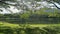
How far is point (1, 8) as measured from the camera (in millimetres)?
2682

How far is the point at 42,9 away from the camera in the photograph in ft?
8.83

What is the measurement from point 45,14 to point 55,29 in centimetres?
28

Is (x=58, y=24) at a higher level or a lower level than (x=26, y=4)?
lower

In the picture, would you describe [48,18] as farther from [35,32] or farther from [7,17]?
[7,17]

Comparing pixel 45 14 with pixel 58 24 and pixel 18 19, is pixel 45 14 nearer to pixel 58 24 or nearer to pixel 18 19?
pixel 58 24

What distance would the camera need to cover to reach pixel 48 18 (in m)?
2.69

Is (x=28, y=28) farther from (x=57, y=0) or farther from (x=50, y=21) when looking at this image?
(x=57, y=0)

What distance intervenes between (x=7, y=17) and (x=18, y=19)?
171 millimetres

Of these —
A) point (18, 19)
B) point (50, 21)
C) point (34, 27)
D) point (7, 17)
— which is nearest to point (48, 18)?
point (50, 21)

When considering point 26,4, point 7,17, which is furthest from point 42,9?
point 7,17

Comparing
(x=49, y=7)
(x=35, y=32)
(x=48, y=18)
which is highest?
(x=49, y=7)

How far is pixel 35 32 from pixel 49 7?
0.46m

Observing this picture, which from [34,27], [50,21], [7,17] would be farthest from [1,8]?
[50,21]

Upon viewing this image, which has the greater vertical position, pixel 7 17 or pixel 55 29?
pixel 7 17
